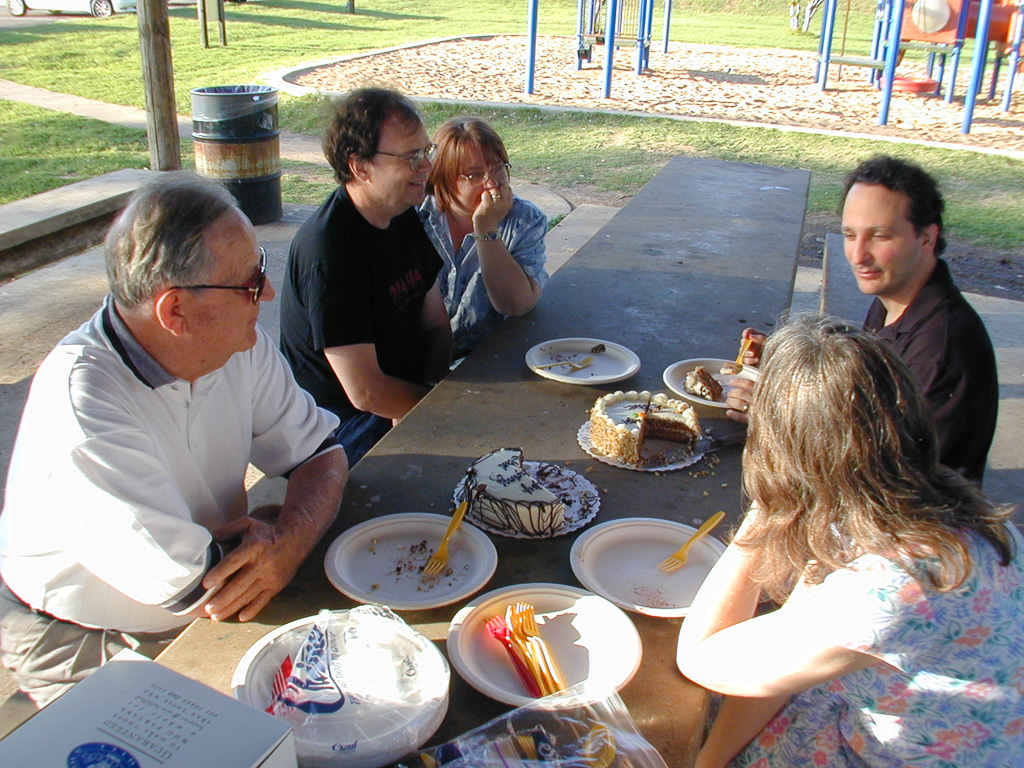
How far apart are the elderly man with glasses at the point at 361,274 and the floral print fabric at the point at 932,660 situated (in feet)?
5.78

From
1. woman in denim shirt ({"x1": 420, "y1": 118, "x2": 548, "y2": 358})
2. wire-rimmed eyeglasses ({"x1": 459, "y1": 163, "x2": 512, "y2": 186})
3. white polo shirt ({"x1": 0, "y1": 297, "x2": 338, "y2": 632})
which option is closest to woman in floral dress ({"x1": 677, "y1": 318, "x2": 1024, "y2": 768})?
white polo shirt ({"x1": 0, "y1": 297, "x2": 338, "y2": 632})

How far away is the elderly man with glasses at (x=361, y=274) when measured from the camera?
9.38ft

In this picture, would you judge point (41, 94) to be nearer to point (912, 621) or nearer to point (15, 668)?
point (15, 668)

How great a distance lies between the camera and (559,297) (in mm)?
3705

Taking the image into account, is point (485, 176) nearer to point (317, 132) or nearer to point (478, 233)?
point (478, 233)

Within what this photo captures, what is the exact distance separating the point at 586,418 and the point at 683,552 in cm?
75

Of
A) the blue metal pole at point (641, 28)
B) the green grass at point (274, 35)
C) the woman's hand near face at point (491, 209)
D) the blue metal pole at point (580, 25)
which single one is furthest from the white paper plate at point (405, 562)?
the blue metal pole at point (580, 25)

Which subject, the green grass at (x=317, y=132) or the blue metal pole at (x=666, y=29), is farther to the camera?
the blue metal pole at (x=666, y=29)

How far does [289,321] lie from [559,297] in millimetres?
1213

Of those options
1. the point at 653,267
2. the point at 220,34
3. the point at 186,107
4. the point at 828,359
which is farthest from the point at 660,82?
the point at 828,359

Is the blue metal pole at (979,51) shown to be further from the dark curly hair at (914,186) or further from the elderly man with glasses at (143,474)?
the elderly man with glasses at (143,474)

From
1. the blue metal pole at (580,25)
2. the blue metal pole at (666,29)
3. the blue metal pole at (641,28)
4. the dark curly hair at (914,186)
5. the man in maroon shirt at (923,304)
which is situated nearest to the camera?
the man in maroon shirt at (923,304)

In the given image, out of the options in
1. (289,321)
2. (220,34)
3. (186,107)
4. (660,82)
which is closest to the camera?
(289,321)

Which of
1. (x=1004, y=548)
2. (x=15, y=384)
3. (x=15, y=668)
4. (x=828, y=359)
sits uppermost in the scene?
(x=828, y=359)
